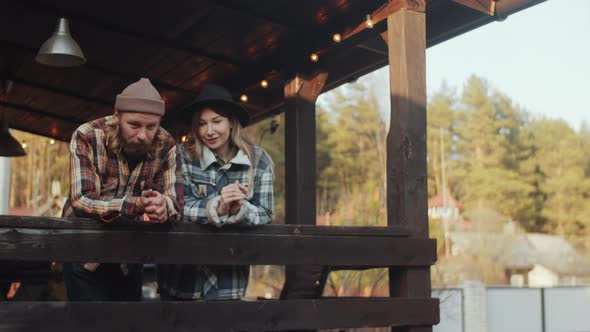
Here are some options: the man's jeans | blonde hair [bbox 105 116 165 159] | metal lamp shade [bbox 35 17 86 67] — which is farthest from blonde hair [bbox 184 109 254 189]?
metal lamp shade [bbox 35 17 86 67]

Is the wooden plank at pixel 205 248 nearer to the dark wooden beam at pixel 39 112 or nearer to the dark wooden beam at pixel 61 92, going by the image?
the dark wooden beam at pixel 61 92

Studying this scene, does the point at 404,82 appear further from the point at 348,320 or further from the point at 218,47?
the point at 218,47

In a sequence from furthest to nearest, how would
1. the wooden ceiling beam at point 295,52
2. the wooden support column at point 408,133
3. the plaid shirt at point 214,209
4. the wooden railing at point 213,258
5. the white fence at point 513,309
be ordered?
1. the white fence at point 513,309
2. the wooden ceiling beam at point 295,52
3. the wooden support column at point 408,133
4. the plaid shirt at point 214,209
5. the wooden railing at point 213,258

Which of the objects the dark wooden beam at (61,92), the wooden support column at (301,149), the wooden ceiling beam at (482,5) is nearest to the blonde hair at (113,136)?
the wooden ceiling beam at (482,5)

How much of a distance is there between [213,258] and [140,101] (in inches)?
38.4

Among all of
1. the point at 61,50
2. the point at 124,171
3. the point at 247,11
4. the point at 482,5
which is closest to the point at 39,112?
the point at 61,50

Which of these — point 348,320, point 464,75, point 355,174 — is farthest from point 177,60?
point 464,75

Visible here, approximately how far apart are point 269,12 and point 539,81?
50030 millimetres

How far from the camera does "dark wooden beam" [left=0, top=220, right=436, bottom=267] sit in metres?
3.67

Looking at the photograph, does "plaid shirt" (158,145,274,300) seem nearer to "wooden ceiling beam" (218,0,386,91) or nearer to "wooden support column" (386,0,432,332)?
"wooden support column" (386,0,432,332)

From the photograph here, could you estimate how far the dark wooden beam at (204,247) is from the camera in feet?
12.0

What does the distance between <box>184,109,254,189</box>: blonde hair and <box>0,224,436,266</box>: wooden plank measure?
0.39 meters

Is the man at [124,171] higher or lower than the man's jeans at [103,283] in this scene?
higher

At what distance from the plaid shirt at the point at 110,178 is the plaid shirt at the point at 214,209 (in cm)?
22
